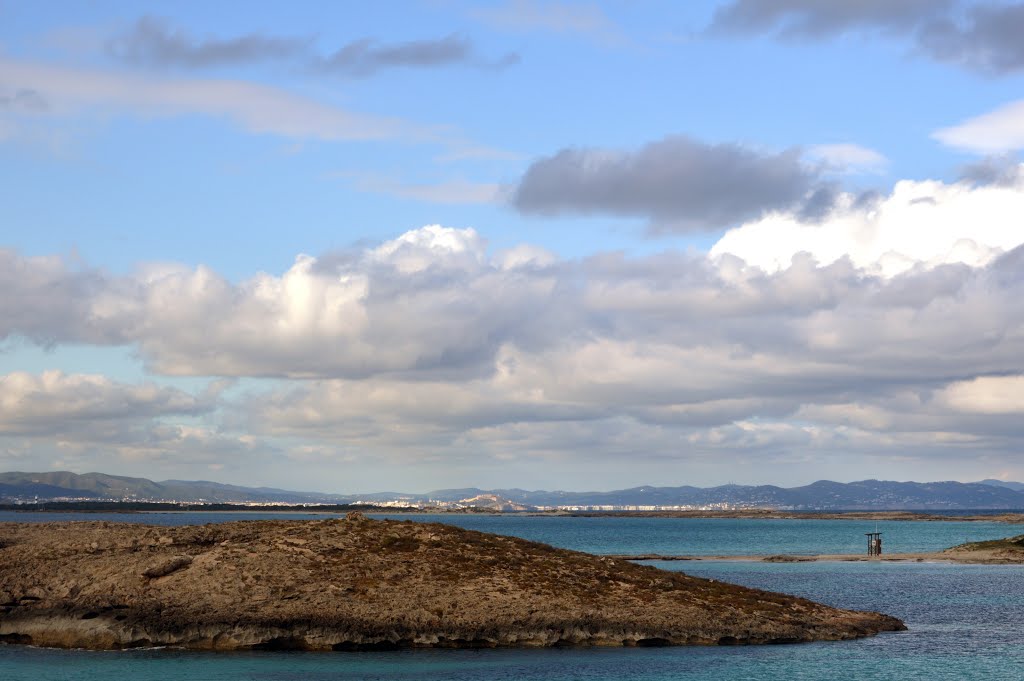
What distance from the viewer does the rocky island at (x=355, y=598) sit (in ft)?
176

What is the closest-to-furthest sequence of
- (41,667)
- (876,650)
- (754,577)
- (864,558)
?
(41,667), (876,650), (754,577), (864,558)

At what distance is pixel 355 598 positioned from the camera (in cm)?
5472

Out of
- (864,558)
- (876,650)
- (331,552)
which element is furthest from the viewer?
(864,558)

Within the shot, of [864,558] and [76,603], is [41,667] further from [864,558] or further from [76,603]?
[864,558]

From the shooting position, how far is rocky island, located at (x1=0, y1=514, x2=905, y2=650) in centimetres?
5375

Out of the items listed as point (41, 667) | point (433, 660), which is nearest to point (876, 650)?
point (433, 660)

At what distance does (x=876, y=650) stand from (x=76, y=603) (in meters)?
37.7

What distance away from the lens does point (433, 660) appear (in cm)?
5109

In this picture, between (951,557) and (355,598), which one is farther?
(951,557)

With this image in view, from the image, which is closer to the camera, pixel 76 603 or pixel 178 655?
pixel 178 655

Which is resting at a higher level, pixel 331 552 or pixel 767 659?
pixel 331 552

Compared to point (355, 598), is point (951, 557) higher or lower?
lower

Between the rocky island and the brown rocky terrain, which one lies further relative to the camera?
the brown rocky terrain

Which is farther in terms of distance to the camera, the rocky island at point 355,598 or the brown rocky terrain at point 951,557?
the brown rocky terrain at point 951,557
